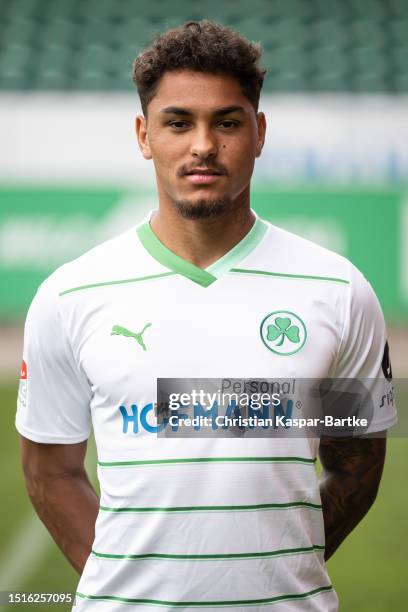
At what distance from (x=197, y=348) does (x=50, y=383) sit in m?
0.34

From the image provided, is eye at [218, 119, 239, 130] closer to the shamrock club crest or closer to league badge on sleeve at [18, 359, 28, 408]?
the shamrock club crest

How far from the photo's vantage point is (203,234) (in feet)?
6.75

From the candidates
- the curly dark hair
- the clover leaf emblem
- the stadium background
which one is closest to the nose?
the curly dark hair

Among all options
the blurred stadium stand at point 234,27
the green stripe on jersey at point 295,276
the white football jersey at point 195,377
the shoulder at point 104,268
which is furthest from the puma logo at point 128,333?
the blurred stadium stand at point 234,27

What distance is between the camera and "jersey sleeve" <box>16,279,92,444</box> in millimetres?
2051

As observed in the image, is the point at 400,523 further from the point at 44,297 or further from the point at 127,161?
the point at 127,161

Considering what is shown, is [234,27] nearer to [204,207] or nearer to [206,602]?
[204,207]

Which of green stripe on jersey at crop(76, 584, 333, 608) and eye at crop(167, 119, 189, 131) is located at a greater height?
eye at crop(167, 119, 189, 131)

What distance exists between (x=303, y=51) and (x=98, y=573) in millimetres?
9865

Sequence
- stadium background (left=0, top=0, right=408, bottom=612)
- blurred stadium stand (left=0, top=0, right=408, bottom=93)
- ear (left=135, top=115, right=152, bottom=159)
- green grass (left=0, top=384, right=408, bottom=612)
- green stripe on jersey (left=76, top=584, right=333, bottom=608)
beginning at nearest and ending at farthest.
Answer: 1. green stripe on jersey (left=76, top=584, right=333, bottom=608)
2. ear (left=135, top=115, right=152, bottom=159)
3. green grass (left=0, top=384, right=408, bottom=612)
4. stadium background (left=0, top=0, right=408, bottom=612)
5. blurred stadium stand (left=0, top=0, right=408, bottom=93)

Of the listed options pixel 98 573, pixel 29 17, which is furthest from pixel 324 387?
pixel 29 17

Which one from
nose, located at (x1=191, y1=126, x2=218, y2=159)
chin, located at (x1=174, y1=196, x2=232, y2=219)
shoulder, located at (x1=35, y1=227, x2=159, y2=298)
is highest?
nose, located at (x1=191, y1=126, x2=218, y2=159)

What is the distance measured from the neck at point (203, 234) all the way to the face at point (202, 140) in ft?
0.19

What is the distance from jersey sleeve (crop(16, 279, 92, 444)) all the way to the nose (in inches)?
15.9
